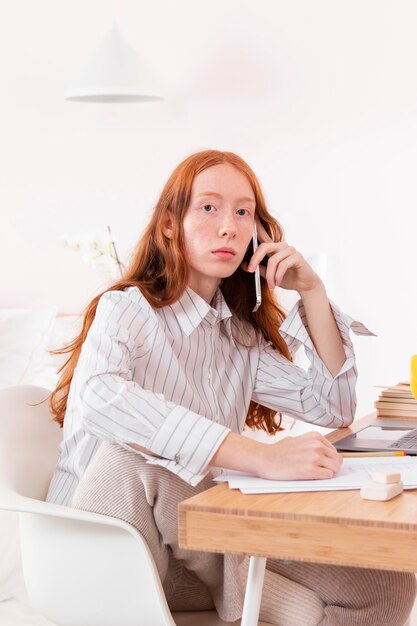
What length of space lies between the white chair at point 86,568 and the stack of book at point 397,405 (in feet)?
1.97

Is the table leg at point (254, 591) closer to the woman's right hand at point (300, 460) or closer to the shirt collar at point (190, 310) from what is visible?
the woman's right hand at point (300, 460)

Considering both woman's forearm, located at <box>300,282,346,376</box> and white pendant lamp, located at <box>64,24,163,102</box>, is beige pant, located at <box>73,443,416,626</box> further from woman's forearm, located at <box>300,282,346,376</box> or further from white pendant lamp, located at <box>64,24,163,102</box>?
white pendant lamp, located at <box>64,24,163,102</box>

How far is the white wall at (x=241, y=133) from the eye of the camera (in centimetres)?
322

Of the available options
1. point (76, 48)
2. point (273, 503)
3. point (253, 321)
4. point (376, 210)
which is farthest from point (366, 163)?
point (273, 503)

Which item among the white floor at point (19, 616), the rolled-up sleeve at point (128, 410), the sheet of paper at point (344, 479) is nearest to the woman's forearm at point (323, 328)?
the rolled-up sleeve at point (128, 410)

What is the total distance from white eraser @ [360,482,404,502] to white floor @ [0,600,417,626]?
1.56 meters

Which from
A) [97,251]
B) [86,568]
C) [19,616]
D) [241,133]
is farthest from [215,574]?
[241,133]

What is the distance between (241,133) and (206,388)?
2.00 metres

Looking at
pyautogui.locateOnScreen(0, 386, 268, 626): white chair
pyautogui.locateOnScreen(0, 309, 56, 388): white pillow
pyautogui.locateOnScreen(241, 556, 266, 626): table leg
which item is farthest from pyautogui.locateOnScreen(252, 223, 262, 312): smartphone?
pyautogui.locateOnScreen(0, 309, 56, 388): white pillow

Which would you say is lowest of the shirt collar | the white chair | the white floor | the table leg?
the white floor

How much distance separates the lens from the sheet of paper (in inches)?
39.2

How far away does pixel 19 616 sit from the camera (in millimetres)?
2348

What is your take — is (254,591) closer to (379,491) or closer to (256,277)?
(379,491)

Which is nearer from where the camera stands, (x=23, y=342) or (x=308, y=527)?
(x=308, y=527)
